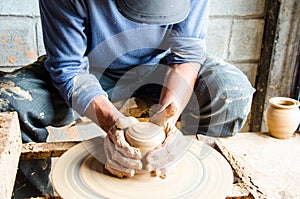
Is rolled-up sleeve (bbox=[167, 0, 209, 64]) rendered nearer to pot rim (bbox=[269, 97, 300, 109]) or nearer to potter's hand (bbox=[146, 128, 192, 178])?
pot rim (bbox=[269, 97, 300, 109])

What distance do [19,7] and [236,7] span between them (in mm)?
1473

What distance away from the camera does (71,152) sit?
155cm

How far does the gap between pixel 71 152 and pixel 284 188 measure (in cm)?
91

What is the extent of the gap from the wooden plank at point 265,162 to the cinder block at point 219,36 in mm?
966

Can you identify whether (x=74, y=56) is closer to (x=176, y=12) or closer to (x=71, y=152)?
(x=71, y=152)

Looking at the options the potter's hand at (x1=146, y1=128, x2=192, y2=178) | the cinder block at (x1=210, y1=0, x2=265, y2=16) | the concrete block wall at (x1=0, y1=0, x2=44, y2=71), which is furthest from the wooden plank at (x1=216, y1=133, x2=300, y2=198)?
the concrete block wall at (x1=0, y1=0, x2=44, y2=71)

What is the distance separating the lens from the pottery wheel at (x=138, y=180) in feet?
4.39

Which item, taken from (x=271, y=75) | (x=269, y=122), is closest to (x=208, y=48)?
(x=271, y=75)

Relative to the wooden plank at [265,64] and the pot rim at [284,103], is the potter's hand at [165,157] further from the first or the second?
the wooden plank at [265,64]

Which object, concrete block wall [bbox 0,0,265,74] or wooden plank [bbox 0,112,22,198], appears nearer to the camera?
wooden plank [bbox 0,112,22,198]

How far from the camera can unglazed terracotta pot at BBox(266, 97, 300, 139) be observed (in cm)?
192

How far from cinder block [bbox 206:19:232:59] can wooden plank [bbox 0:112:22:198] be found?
1580 mm

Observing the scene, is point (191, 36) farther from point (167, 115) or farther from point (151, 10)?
point (151, 10)

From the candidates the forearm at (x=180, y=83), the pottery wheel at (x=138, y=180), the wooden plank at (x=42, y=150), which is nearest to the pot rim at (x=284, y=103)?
the forearm at (x=180, y=83)
